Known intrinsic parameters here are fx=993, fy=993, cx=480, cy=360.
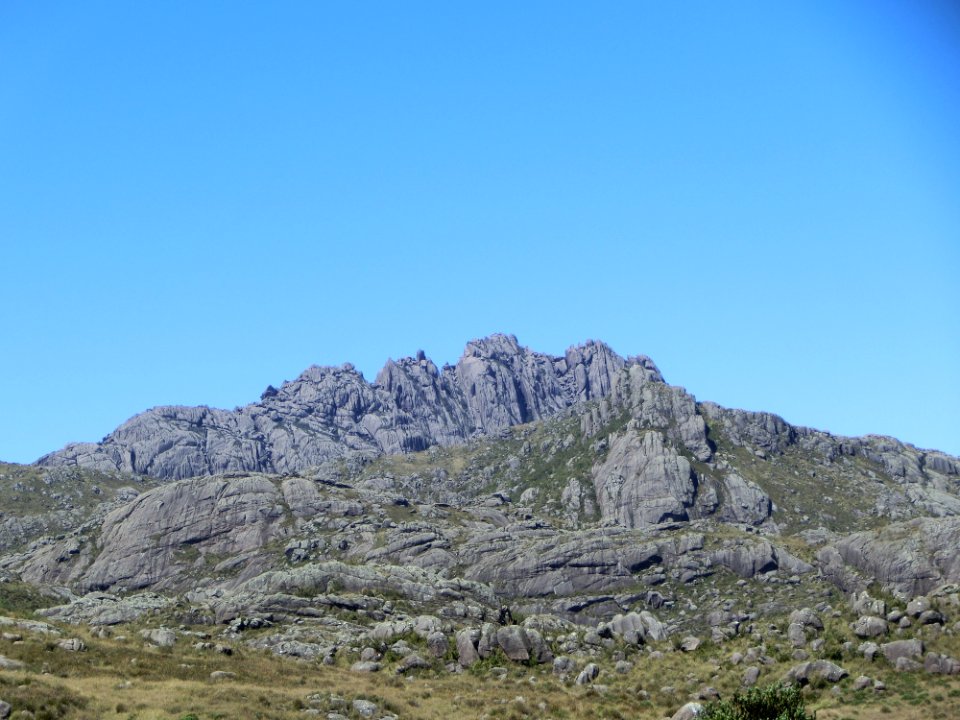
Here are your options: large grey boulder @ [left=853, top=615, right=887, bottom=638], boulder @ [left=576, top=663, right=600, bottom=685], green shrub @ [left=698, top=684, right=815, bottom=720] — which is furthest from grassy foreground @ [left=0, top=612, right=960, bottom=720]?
green shrub @ [left=698, top=684, right=815, bottom=720]

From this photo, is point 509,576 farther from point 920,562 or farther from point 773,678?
point 773,678

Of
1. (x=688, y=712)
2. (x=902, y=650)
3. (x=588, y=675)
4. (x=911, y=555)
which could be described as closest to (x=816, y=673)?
(x=902, y=650)

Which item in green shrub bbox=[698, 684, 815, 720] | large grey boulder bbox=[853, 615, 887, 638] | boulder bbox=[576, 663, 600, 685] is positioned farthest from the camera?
boulder bbox=[576, 663, 600, 685]

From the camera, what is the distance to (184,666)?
72.3 meters

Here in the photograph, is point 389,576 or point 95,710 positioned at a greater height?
point 389,576

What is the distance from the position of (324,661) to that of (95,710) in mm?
30782

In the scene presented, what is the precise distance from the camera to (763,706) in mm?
53688

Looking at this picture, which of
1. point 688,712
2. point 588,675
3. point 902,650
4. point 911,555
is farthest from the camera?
point 911,555

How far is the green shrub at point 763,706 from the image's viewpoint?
52.5 m

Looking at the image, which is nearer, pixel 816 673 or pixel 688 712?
pixel 688 712

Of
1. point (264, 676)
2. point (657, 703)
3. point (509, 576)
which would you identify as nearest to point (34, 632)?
point (264, 676)

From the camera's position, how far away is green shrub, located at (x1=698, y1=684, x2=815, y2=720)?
52525mm

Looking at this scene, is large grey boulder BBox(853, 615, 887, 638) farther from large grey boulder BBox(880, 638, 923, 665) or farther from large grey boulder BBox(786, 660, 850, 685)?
large grey boulder BBox(786, 660, 850, 685)

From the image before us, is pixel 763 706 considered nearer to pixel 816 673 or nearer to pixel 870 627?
pixel 816 673
